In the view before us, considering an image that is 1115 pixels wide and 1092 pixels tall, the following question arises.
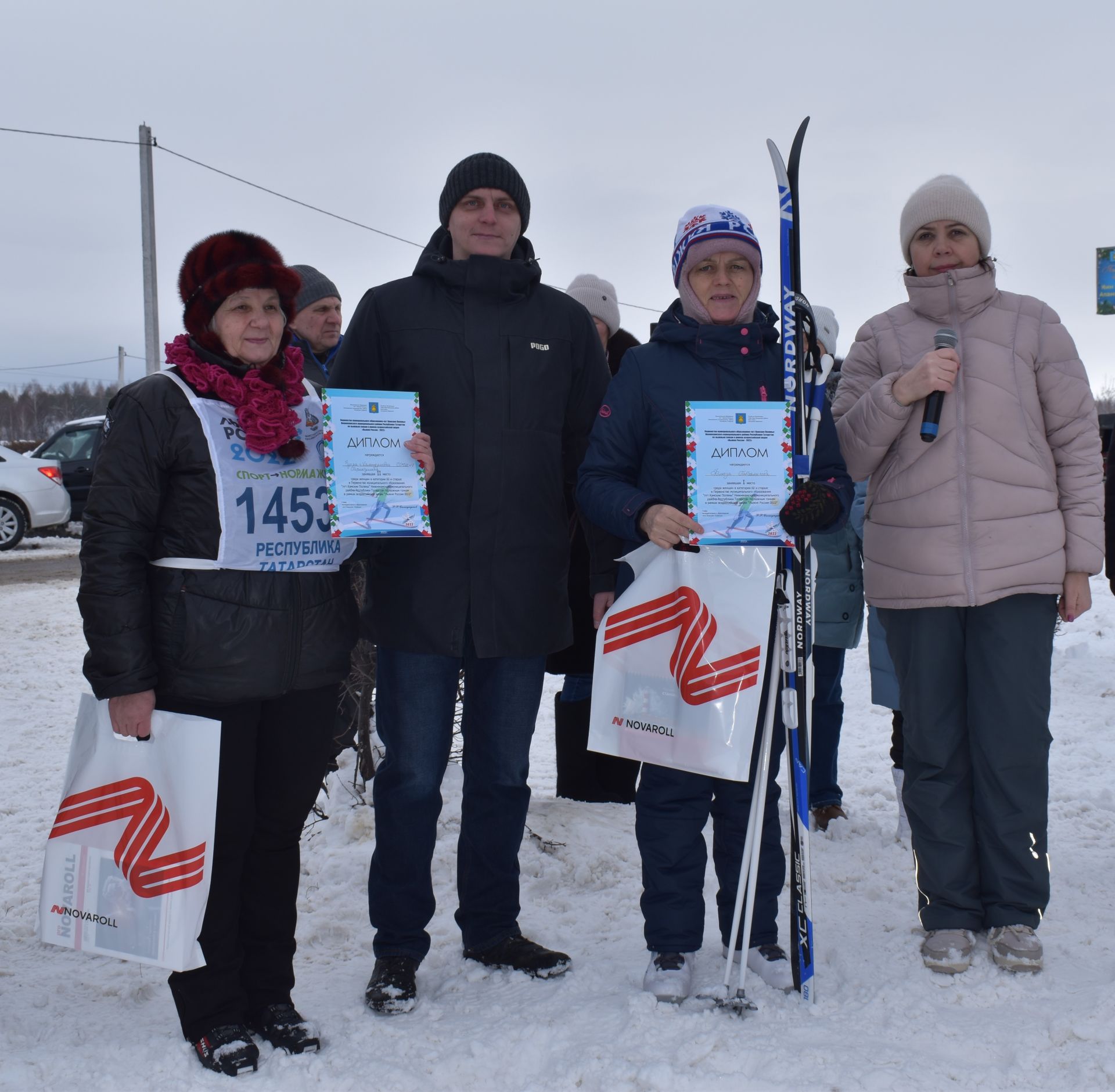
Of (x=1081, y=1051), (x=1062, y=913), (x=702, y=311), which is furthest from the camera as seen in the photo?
(x=1062, y=913)

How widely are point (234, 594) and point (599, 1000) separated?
55.7 inches

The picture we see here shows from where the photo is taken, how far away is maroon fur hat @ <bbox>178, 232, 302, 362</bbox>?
94.6 inches

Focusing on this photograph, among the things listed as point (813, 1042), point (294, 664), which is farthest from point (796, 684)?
point (294, 664)

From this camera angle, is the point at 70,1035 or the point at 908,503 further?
the point at 908,503

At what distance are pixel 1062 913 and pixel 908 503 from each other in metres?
1.41

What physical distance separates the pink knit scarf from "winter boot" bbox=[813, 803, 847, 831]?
2614 mm

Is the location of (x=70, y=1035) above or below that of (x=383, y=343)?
below

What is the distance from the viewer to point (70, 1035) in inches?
99.5

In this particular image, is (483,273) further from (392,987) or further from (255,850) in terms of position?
(392,987)

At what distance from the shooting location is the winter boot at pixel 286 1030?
7.97 ft

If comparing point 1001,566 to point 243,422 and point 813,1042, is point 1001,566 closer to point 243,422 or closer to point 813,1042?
point 813,1042

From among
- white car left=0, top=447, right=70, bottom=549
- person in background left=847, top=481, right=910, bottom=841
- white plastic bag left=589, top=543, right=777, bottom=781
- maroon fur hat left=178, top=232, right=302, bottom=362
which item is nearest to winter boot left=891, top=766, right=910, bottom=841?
person in background left=847, top=481, right=910, bottom=841

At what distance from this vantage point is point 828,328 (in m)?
4.29

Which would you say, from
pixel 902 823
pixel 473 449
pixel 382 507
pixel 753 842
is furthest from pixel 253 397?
pixel 902 823
